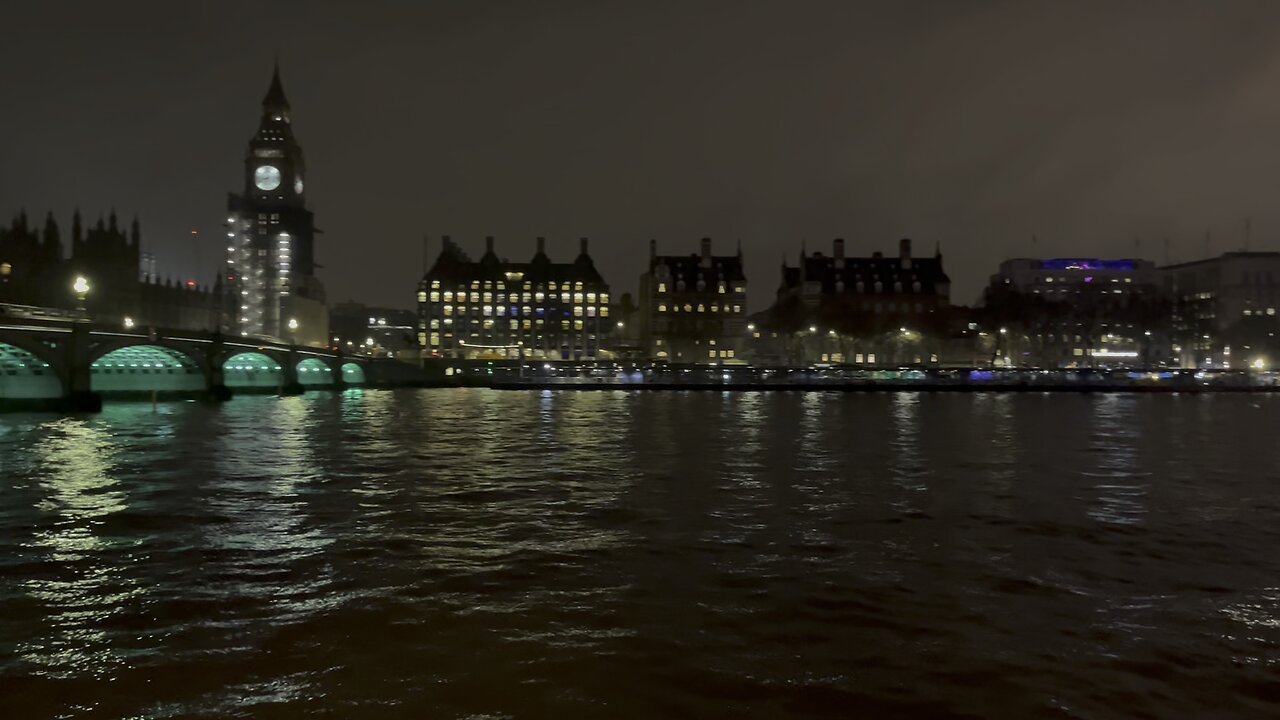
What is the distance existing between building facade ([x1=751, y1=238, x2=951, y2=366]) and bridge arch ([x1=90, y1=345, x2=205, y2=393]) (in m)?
78.3

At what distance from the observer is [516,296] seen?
162375mm

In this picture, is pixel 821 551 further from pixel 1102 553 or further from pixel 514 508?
pixel 514 508

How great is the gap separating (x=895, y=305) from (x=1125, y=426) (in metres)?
95.5

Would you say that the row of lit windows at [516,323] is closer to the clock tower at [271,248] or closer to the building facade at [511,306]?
the building facade at [511,306]

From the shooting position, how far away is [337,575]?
1173 centimetres

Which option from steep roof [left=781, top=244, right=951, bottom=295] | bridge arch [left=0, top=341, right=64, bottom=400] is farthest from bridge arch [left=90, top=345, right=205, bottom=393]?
steep roof [left=781, top=244, right=951, bottom=295]

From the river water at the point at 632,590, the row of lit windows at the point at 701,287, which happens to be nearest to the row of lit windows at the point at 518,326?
the row of lit windows at the point at 701,287

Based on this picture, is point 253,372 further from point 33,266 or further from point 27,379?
point 33,266

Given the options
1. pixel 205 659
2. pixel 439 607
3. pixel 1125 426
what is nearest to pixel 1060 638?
pixel 439 607

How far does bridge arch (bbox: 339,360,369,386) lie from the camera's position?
347 ft

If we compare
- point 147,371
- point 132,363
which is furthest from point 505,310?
point 132,363

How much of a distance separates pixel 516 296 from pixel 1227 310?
437 feet

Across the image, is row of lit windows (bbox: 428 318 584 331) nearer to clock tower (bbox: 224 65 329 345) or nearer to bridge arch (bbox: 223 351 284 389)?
clock tower (bbox: 224 65 329 345)

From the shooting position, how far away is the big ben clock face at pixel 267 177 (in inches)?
7106
